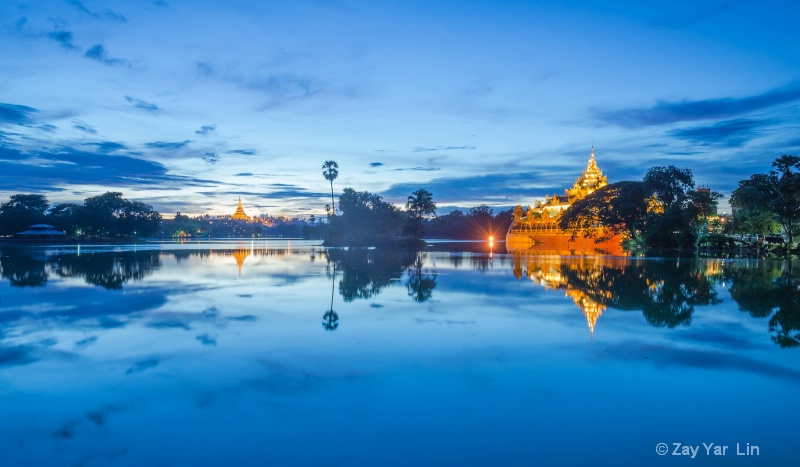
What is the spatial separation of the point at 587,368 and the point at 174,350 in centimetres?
617

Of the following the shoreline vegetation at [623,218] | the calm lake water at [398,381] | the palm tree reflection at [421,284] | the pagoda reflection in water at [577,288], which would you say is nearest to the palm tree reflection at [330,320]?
the calm lake water at [398,381]

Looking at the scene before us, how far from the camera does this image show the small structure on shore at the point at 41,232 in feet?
247

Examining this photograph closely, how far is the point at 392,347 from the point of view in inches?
334

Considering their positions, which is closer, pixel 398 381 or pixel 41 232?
pixel 398 381

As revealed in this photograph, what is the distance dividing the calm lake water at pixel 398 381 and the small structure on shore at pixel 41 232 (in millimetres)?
74221

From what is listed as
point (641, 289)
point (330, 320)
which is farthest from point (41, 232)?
point (641, 289)

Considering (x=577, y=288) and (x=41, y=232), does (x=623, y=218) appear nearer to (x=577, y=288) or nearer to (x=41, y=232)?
(x=577, y=288)

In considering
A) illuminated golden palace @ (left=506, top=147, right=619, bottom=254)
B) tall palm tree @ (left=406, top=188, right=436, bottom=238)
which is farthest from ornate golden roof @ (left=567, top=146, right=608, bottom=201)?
tall palm tree @ (left=406, top=188, right=436, bottom=238)

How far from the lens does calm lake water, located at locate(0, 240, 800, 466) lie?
473 cm

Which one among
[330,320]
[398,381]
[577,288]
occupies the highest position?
[577,288]

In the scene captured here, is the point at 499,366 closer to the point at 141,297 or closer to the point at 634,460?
the point at 634,460

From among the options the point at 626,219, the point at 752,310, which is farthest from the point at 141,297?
the point at 626,219

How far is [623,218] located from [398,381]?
4926cm

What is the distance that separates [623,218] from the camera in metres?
50.9
